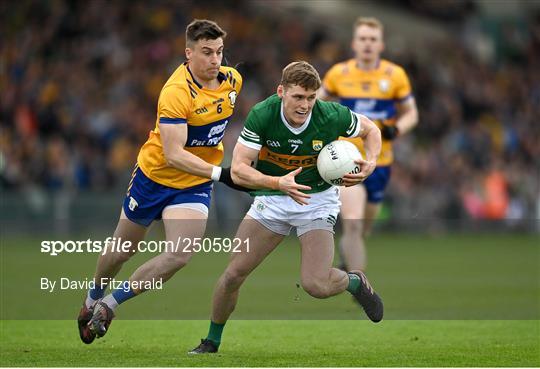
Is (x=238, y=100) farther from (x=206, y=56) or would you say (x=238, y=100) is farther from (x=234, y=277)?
(x=234, y=277)

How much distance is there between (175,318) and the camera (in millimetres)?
11500

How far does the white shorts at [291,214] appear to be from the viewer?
29.2 feet

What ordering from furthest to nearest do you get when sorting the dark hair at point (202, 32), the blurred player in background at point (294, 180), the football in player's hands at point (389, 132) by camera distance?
the football in player's hands at point (389, 132), the dark hair at point (202, 32), the blurred player in background at point (294, 180)

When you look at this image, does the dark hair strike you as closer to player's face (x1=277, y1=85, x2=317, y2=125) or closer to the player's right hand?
player's face (x1=277, y1=85, x2=317, y2=125)

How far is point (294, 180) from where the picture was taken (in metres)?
8.47

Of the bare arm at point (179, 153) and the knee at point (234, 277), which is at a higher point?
the bare arm at point (179, 153)

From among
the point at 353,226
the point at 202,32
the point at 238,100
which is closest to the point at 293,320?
the point at 353,226

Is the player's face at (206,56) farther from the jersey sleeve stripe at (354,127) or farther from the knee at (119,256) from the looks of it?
the knee at (119,256)

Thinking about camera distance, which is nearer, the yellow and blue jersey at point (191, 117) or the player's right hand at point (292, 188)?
the player's right hand at point (292, 188)

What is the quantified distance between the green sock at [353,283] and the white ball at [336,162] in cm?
89

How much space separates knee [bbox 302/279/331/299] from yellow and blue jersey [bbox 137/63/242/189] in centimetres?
131

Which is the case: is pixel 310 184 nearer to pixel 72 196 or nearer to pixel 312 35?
pixel 72 196

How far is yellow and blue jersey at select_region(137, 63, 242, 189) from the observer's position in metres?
9.13

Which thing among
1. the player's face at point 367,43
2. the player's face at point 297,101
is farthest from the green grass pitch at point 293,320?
the player's face at point 367,43
